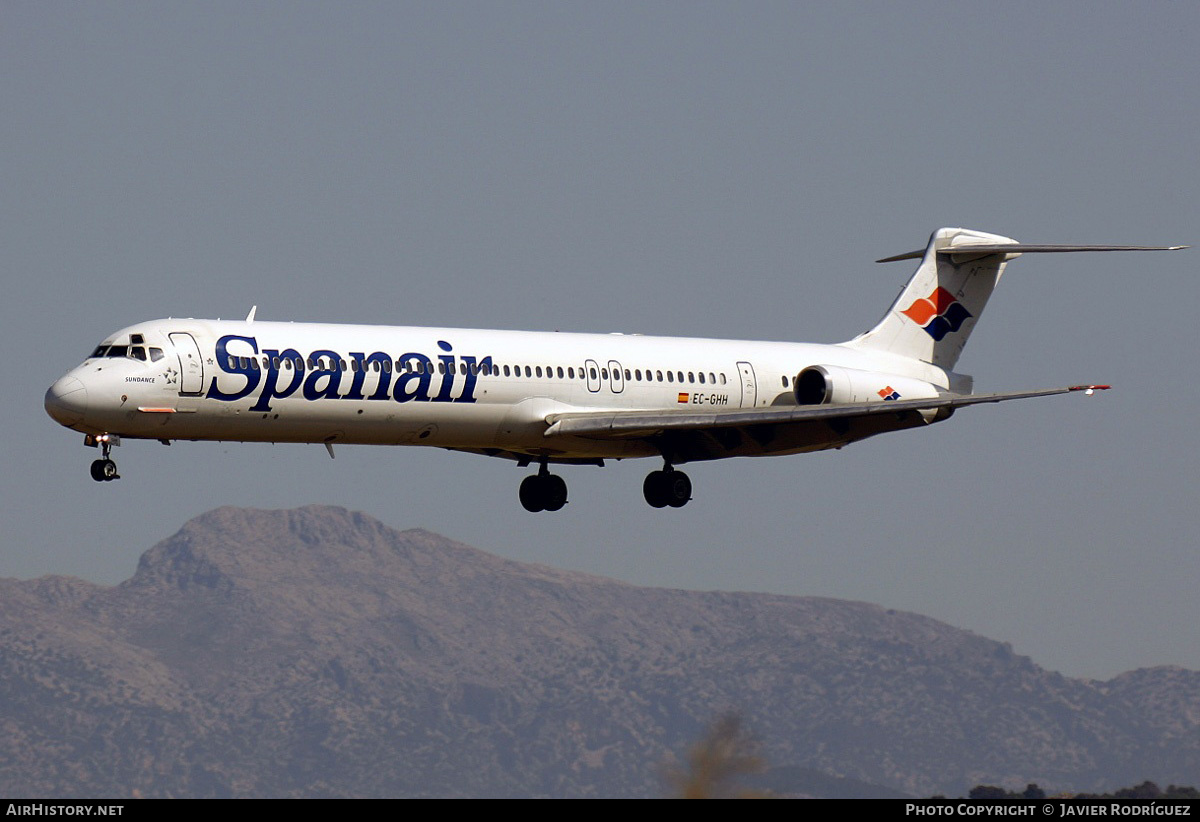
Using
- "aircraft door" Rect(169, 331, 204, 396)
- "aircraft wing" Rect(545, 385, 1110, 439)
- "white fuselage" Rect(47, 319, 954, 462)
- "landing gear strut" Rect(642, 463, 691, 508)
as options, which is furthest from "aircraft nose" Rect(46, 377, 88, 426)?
"landing gear strut" Rect(642, 463, 691, 508)

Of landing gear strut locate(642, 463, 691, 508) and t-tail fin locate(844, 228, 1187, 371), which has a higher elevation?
t-tail fin locate(844, 228, 1187, 371)

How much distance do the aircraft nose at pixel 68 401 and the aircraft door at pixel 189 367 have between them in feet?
6.16

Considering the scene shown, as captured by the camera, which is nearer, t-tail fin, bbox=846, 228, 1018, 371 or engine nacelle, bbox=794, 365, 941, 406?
engine nacelle, bbox=794, 365, 941, 406

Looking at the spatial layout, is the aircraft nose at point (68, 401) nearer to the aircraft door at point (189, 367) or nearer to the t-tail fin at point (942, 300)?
the aircraft door at point (189, 367)

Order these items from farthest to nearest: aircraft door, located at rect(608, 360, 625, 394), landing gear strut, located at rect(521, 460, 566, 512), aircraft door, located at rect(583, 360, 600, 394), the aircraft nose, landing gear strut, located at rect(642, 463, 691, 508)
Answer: landing gear strut, located at rect(521, 460, 566, 512) < landing gear strut, located at rect(642, 463, 691, 508) < aircraft door, located at rect(608, 360, 625, 394) < aircraft door, located at rect(583, 360, 600, 394) < the aircraft nose

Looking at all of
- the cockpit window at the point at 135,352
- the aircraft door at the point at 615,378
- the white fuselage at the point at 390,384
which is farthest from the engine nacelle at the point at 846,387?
the cockpit window at the point at 135,352

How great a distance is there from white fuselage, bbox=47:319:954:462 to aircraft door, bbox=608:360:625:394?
29 mm

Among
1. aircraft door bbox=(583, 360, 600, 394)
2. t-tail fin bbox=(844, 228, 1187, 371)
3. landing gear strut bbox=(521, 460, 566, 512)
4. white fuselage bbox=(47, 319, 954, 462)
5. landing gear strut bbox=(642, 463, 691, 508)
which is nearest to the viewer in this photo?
white fuselage bbox=(47, 319, 954, 462)

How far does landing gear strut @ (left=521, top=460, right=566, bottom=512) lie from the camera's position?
47.7 m

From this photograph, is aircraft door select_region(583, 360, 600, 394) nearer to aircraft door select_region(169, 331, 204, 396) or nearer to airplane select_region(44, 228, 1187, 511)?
airplane select_region(44, 228, 1187, 511)

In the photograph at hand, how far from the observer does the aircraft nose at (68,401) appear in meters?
37.9

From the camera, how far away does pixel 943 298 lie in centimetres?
5172

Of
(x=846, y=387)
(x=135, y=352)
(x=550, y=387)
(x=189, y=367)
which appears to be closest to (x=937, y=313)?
(x=846, y=387)
